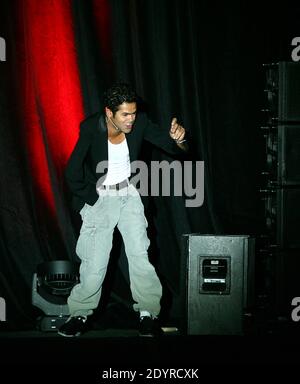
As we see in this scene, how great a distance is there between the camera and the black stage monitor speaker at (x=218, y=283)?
3.54 metres

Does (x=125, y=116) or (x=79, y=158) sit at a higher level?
(x=125, y=116)

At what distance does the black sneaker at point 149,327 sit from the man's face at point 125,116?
1171 mm

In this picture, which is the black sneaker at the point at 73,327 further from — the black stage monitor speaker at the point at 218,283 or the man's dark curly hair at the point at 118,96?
the man's dark curly hair at the point at 118,96

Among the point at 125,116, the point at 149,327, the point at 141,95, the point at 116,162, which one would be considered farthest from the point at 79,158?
the point at 149,327

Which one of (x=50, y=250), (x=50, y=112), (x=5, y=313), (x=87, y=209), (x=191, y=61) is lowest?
(x=5, y=313)

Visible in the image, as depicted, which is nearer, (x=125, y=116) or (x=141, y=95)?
(x=125, y=116)

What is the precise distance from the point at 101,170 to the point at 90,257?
1.79ft

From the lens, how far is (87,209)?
3666mm

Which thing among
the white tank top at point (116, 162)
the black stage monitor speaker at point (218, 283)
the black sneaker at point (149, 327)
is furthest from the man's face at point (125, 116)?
the black sneaker at point (149, 327)

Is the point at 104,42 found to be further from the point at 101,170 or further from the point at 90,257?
the point at 90,257

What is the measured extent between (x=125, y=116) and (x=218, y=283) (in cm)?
116

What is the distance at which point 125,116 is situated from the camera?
11.3 ft

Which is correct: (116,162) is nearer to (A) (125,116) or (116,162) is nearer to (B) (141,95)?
(A) (125,116)

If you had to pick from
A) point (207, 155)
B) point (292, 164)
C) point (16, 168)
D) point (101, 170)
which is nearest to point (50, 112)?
point (16, 168)
